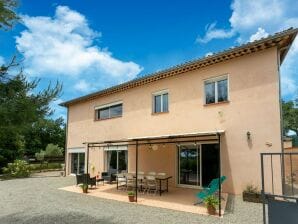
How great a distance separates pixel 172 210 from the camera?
12.9 meters

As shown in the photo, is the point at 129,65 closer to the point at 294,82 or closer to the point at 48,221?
the point at 48,221

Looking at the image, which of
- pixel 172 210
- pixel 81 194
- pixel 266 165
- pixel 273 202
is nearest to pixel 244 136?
pixel 266 165

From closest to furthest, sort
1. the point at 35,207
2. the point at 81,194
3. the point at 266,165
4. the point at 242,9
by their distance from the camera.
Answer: the point at 35,207 → the point at 266,165 → the point at 242,9 → the point at 81,194

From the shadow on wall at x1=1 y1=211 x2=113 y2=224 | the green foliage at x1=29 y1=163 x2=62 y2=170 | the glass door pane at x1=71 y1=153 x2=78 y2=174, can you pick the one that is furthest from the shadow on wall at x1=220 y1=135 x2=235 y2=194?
the green foliage at x1=29 y1=163 x2=62 y2=170

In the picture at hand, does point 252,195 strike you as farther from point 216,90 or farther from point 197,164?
point 216,90

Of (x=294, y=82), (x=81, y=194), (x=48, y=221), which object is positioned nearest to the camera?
(x=48, y=221)

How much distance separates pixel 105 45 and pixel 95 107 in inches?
225

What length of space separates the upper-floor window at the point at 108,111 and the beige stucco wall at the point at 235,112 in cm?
316

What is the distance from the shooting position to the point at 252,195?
46.2 feet

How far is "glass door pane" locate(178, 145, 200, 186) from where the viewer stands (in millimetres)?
18406

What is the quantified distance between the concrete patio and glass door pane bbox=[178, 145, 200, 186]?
0.83 m

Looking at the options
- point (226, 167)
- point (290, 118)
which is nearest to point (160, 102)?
point (226, 167)

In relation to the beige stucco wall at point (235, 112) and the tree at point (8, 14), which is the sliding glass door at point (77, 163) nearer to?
the beige stucco wall at point (235, 112)

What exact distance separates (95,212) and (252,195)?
745 cm
